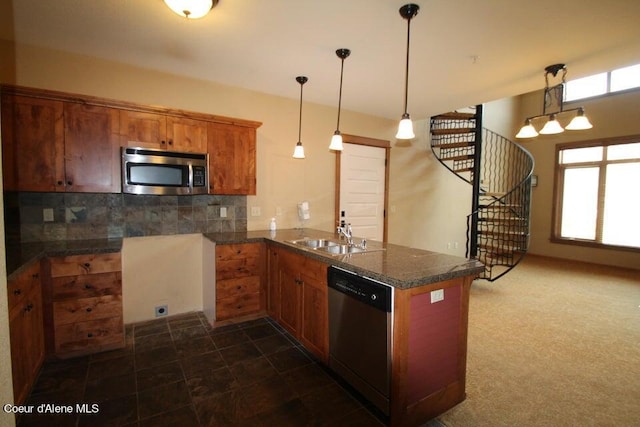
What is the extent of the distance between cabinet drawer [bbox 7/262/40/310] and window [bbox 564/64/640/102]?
316 inches

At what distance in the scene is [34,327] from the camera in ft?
7.10

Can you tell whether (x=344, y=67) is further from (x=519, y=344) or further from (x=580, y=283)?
(x=580, y=283)

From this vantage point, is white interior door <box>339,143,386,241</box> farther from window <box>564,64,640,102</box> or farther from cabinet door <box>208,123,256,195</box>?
window <box>564,64,640,102</box>

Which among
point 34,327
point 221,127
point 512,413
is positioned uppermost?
point 221,127

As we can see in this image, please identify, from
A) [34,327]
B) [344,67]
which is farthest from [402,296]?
[34,327]

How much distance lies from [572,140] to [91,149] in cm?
872

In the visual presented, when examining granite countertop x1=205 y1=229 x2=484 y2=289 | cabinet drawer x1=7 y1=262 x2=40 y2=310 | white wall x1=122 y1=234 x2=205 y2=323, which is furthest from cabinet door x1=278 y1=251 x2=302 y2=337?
cabinet drawer x1=7 y1=262 x2=40 y2=310

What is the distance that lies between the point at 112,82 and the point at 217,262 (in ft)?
6.83

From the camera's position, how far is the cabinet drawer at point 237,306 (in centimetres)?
305

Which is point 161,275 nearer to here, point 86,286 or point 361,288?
point 86,286

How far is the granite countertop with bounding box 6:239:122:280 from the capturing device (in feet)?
6.60

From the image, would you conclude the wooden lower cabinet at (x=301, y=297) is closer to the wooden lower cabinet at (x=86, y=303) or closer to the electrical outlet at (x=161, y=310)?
the electrical outlet at (x=161, y=310)

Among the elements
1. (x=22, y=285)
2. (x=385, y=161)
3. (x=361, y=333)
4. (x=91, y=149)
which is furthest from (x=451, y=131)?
(x=22, y=285)

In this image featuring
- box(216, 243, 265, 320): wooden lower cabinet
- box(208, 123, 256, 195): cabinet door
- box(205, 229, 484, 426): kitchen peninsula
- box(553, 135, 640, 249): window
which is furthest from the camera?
box(553, 135, 640, 249): window
